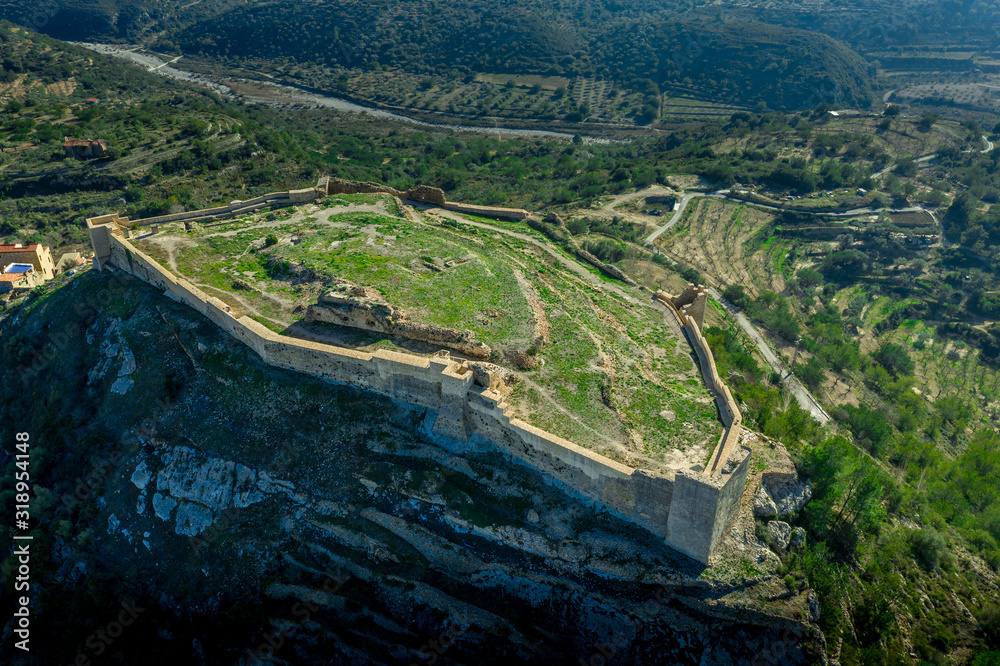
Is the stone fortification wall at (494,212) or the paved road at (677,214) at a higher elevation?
the stone fortification wall at (494,212)

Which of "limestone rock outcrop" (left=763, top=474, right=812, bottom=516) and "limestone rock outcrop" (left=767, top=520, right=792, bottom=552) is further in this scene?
"limestone rock outcrop" (left=763, top=474, right=812, bottom=516)

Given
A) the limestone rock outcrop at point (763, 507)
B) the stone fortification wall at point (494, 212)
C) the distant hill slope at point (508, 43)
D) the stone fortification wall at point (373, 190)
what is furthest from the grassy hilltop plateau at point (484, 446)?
the distant hill slope at point (508, 43)

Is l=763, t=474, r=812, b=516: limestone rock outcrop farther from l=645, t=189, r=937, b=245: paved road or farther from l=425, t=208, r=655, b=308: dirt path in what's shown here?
l=645, t=189, r=937, b=245: paved road

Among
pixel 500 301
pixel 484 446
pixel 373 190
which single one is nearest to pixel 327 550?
pixel 484 446

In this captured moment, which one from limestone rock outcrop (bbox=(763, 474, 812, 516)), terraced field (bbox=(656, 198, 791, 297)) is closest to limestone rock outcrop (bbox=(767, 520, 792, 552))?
limestone rock outcrop (bbox=(763, 474, 812, 516))
